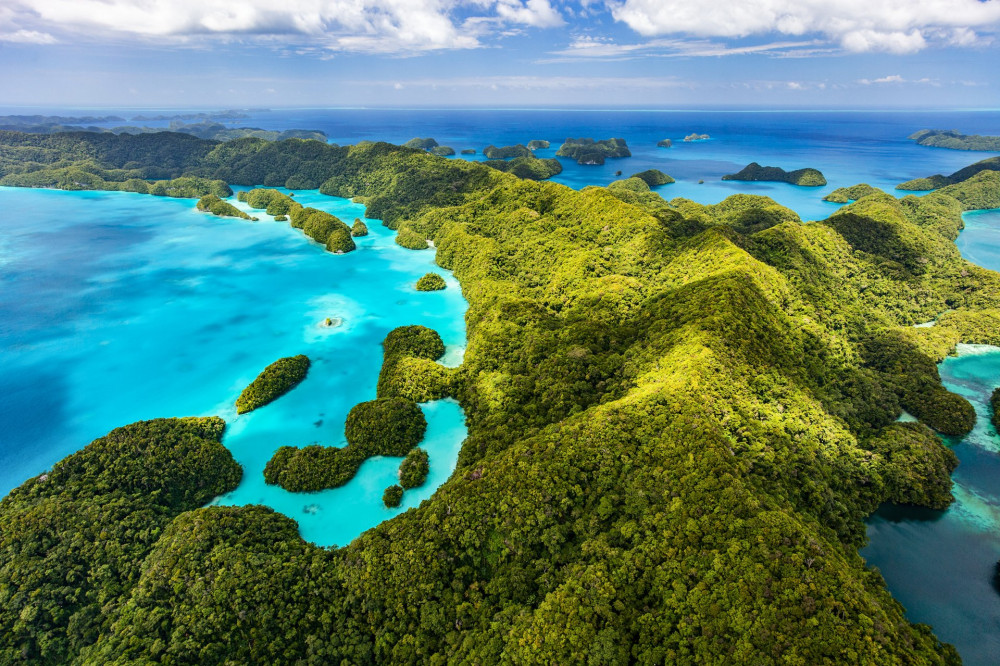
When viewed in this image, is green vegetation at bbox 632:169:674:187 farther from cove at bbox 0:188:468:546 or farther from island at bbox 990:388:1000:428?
island at bbox 990:388:1000:428

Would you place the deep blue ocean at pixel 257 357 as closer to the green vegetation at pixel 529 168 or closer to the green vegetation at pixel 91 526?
the green vegetation at pixel 91 526

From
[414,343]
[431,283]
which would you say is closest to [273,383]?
[414,343]

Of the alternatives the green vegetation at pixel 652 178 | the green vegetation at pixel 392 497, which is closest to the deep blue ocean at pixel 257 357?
the green vegetation at pixel 392 497

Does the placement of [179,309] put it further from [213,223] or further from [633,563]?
[633,563]

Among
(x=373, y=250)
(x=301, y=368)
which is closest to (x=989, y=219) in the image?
(x=373, y=250)

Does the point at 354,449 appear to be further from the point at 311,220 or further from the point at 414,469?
the point at 311,220
